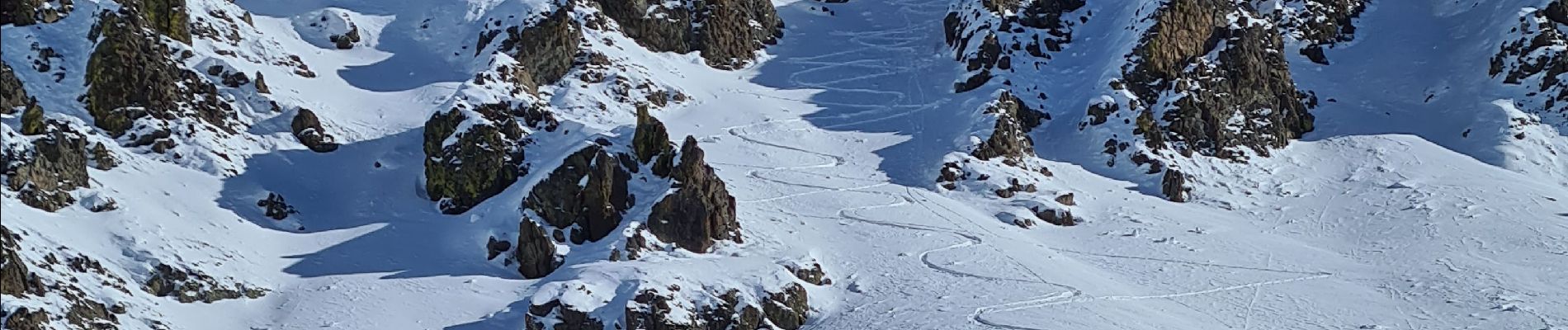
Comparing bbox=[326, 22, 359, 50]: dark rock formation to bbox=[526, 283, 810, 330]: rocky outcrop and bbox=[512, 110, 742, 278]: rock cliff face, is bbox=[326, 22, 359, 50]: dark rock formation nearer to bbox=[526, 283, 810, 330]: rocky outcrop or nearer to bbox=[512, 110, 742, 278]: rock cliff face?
bbox=[512, 110, 742, 278]: rock cliff face

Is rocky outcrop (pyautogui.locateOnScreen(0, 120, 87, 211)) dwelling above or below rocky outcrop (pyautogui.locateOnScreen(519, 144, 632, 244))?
above

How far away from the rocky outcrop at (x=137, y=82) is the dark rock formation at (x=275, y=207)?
3029 millimetres

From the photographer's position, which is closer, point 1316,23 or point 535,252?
point 535,252

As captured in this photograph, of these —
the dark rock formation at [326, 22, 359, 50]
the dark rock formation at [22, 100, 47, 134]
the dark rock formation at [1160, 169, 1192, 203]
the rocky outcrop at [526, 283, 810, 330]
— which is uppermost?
the dark rock formation at [22, 100, 47, 134]

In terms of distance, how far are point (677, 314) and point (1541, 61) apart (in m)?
30.6

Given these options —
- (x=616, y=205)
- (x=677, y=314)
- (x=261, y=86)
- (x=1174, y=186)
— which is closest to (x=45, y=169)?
(x=261, y=86)

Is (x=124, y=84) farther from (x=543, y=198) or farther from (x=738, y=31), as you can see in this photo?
(x=738, y=31)

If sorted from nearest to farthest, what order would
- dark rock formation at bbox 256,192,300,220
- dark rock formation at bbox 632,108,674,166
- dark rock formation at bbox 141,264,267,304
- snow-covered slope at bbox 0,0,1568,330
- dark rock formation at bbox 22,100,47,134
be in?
dark rock formation at bbox 141,264,267,304
snow-covered slope at bbox 0,0,1568,330
dark rock formation at bbox 22,100,47,134
dark rock formation at bbox 632,108,674,166
dark rock formation at bbox 256,192,300,220

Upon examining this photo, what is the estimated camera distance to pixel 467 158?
178 ft

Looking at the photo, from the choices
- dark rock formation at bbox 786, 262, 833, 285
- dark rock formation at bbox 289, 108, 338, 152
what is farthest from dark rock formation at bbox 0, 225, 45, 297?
dark rock formation at bbox 786, 262, 833, 285

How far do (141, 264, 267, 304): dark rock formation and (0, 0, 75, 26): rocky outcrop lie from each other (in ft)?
34.5

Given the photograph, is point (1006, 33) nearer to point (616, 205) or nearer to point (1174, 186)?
point (1174, 186)

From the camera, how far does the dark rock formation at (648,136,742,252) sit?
50.9 meters

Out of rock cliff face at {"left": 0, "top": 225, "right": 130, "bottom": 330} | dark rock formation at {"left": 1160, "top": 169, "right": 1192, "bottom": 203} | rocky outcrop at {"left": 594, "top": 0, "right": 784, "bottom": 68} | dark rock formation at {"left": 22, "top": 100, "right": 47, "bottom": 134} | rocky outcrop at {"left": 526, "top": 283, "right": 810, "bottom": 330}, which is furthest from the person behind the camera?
rocky outcrop at {"left": 594, "top": 0, "right": 784, "bottom": 68}
